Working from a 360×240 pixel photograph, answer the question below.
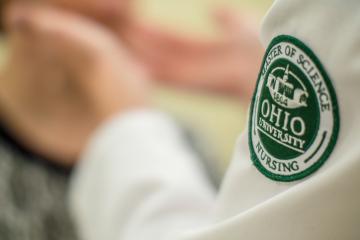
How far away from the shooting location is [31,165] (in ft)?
2.71

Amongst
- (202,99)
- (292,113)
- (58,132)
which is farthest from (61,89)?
(292,113)

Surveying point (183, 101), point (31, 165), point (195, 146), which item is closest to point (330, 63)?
point (195, 146)

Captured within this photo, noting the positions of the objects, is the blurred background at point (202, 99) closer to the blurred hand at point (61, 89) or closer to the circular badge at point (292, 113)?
the blurred hand at point (61, 89)

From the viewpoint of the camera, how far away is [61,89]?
859mm

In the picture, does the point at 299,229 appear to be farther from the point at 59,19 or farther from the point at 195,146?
the point at 59,19

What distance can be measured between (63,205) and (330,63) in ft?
1.86

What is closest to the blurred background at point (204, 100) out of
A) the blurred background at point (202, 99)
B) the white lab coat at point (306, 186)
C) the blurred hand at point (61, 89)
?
the blurred background at point (202, 99)

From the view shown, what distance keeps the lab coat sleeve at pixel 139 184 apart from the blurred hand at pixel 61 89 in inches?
4.2

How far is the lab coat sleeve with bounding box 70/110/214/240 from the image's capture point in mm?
519

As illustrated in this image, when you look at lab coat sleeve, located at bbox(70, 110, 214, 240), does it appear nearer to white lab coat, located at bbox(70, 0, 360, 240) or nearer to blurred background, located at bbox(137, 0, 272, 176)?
white lab coat, located at bbox(70, 0, 360, 240)

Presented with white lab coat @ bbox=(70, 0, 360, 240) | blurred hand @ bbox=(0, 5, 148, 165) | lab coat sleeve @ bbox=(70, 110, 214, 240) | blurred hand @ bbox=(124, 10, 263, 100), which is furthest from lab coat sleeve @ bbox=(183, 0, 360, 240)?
blurred hand @ bbox=(124, 10, 263, 100)

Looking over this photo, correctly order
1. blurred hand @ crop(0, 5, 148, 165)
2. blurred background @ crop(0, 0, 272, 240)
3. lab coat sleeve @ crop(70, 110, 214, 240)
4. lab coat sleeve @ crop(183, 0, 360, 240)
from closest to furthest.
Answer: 1. lab coat sleeve @ crop(183, 0, 360, 240)
2. lab coat sleeve @ crop(70, 110, 214, 240)
3. blurred background @ crop(0, 0, 272, 240)
4. blurred hand @ crop(0, 5, 148, 165)

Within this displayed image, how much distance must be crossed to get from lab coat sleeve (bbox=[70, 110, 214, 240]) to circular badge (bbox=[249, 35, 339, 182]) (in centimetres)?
16

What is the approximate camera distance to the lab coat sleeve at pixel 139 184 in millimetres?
519
